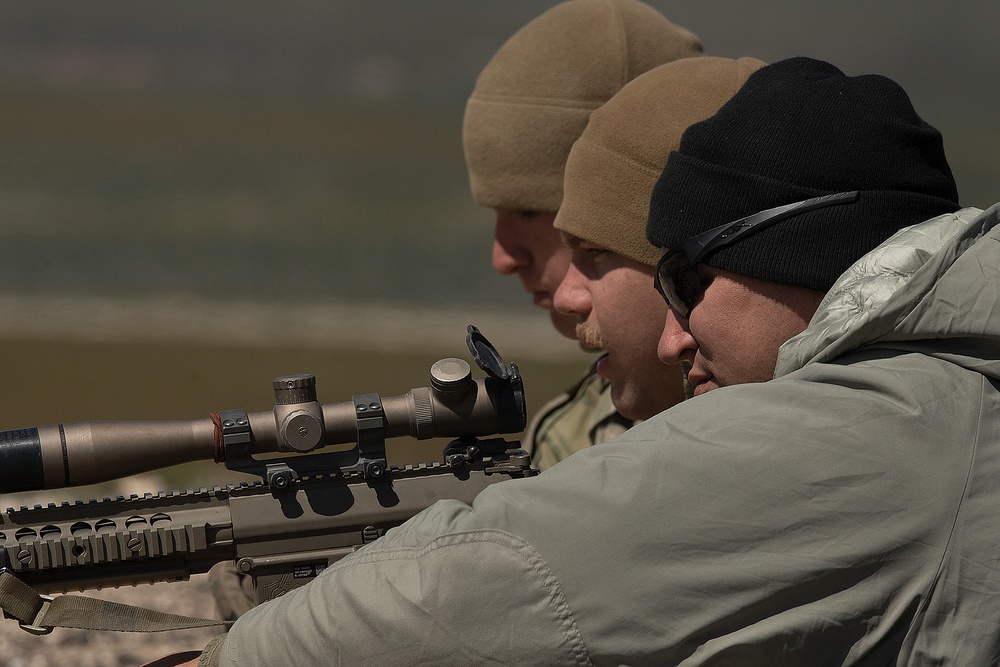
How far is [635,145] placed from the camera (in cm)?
382

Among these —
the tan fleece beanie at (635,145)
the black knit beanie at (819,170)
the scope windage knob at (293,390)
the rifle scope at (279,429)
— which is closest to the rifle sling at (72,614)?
the rifle scope at (279,429)

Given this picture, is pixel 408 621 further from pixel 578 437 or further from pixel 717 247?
pixel 578 437

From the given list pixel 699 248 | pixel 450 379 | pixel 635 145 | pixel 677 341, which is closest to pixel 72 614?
A: pixel 450 379

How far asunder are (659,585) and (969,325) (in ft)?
2.30

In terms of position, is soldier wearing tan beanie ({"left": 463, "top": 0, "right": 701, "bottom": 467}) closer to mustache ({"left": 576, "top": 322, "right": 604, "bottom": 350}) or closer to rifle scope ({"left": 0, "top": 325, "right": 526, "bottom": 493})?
mustache ({"left": 576, "top": 322, "right": 604, "bottom": 350})

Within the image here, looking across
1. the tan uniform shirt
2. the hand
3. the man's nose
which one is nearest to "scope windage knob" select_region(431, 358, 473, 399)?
the man's nose

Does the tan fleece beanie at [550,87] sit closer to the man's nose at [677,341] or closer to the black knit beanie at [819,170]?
the man's nose at [677,341]

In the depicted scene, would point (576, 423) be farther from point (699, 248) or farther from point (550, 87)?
point (699, 248)

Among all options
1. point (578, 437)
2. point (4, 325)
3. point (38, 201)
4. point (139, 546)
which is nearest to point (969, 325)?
point (139, 546)

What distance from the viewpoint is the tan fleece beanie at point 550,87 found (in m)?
4.92

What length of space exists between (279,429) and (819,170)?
153cm

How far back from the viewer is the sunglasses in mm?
2621

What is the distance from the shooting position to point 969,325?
2166mm

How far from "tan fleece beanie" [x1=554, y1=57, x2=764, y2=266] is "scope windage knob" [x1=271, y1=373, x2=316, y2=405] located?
1.11 metres
